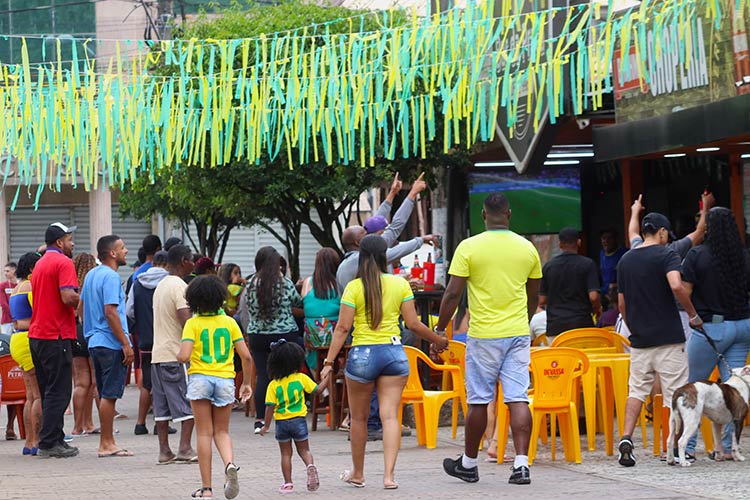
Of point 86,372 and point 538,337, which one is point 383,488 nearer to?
point 538,337

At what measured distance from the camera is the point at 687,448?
9695mm

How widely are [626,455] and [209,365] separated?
3.07 m

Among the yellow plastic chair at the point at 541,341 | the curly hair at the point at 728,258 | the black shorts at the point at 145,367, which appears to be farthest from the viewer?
the black shorts at the point at 145,367

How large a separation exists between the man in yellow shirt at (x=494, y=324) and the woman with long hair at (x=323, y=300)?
3766 millimetres

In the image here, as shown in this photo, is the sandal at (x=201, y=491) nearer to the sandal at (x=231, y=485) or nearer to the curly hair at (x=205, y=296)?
the sandal at (x=231, y=485)

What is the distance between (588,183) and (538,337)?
829 cm

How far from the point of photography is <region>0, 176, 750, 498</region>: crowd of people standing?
8742 millimetres

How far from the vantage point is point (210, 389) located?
8680mm

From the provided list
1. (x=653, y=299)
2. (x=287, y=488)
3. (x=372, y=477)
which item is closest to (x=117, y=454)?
(x=372, y=477)

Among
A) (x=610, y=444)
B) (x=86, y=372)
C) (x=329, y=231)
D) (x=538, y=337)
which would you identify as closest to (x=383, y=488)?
(x=610, y=444)

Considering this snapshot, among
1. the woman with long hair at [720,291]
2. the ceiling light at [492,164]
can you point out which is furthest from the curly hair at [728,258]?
the ceiling light at [492,164]

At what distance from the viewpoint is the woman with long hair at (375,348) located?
8719 millimetres

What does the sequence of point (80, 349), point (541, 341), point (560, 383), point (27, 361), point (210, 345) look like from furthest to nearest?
1. point (80, 349)
2. point (541, 341)
3. point (27, 361)
4. point (560, 383)
5. point (210, 345)

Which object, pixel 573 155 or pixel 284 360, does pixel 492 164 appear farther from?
pixel 284 360
